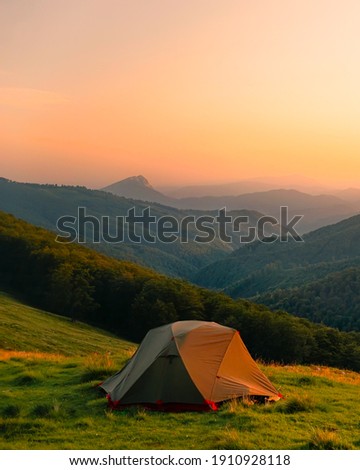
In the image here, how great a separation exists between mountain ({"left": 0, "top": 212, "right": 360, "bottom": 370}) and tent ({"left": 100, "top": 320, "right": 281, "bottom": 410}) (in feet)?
235

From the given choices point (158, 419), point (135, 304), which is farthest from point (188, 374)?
point (135, 304)

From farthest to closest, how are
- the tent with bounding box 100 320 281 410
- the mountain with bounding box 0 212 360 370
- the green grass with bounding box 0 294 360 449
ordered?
1. the mountain with bounding box 0 212 360 370
2. the tent with bounding box 100 320 281 410
3. the green grass with bounding box 0 294 360 449

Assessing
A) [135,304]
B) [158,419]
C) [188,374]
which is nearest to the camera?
[158,419]

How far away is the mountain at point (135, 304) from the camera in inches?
3570

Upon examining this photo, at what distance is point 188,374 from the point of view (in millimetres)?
17219

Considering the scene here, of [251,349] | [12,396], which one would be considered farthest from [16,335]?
[251,349]

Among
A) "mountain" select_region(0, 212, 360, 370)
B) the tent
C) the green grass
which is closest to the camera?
the green grass

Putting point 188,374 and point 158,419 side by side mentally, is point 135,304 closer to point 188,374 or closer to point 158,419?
point 188,374

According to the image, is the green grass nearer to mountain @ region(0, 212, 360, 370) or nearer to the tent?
the tent

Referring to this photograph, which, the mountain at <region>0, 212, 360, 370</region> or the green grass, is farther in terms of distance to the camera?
the mountain at <region>0, 212, 360, 370</region>

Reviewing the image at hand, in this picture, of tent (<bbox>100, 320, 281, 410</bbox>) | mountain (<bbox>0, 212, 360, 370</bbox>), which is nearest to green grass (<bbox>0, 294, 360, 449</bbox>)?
tent (<bbox>100, 320, 281, 410</bbox>)

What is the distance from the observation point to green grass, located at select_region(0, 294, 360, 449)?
13.0 meters

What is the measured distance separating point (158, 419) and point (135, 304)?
8330 centimetres
